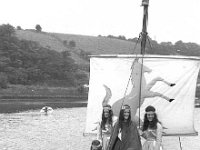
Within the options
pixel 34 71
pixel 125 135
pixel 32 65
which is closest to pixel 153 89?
pixel 125 135

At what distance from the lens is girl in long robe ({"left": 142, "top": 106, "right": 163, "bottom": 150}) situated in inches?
364

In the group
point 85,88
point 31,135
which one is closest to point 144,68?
point 31,135

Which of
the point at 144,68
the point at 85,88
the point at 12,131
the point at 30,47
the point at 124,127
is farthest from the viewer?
the point at 30,47

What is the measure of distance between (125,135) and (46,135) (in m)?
23.7

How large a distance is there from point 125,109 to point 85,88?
86.9 m

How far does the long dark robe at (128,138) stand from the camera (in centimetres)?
821

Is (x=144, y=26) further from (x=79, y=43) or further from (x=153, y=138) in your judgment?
(x=79, y=43)

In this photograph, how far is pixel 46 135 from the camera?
31328 millimetres

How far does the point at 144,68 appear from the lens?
487 inches

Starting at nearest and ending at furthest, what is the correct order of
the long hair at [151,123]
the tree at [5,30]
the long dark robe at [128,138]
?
the long dark robe at [128,138], the long hair at [151,123], the tree at [5,30]

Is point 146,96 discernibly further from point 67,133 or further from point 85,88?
point 85,88

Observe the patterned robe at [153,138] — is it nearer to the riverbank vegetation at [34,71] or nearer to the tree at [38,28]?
the riverbank vegetation at [34,71]

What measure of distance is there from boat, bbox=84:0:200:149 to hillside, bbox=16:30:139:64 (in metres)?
113

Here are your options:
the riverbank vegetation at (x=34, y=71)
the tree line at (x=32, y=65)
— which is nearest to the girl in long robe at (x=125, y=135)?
the riverbank vegetation at (x=34, y=71)
